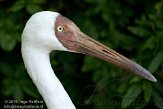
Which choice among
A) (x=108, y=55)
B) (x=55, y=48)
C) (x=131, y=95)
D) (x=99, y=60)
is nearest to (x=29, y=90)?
(x=99, y=60)

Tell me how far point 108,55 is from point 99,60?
3.61 feet

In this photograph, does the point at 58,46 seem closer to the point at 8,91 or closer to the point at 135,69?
the point at 135,69

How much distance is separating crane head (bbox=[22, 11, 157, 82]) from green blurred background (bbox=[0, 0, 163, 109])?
20.6 inches

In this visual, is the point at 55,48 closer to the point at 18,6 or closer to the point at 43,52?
A: the point at 43,52

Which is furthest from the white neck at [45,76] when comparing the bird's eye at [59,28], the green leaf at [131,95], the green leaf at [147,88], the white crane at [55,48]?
the green leaf at [147,88]

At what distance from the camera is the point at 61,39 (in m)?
3.54

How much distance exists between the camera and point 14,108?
483 cm

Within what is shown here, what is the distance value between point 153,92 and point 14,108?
4.77 feet

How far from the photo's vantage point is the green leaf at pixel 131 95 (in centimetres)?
399

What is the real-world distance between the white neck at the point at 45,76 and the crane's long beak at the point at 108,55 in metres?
0.27

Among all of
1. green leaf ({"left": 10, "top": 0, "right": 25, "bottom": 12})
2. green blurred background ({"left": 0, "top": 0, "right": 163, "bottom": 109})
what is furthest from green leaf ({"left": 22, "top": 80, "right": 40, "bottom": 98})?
green leaf ({"left": 10, "top": 0, "right": 25, "bottom": 12})

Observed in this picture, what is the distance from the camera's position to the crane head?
347 cm

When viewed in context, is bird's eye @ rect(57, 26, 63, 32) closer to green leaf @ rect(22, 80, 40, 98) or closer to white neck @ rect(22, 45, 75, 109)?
white neck @ rect(22, 45, 75, 109)

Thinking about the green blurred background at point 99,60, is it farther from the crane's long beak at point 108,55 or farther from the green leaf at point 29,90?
the crane's long beak at point 108,55
